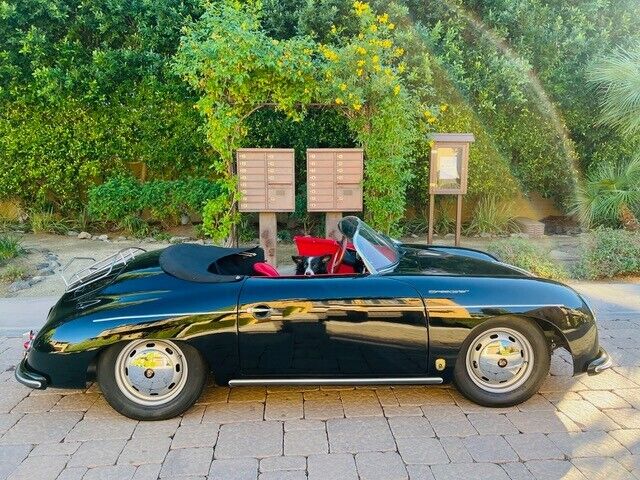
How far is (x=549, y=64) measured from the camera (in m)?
9.36

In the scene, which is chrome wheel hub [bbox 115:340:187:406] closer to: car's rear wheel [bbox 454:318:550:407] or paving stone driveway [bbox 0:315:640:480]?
paving stone driveway [bbox 0:315:640:480]

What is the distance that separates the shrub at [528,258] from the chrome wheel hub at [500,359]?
3196 mm

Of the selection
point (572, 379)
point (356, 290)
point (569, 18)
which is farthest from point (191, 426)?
point (569, 18)

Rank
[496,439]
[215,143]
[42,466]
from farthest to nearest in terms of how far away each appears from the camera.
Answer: [215,143] → [496,439] → [42,466]

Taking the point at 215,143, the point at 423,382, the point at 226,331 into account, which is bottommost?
the point at 423,382

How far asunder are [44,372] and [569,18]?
949 cm

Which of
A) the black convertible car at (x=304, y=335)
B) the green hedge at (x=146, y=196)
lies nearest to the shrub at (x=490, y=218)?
the green hedge at (x=146, y=196)

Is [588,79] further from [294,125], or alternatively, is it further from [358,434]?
[358,434]

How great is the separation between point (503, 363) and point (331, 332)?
1.13 meters

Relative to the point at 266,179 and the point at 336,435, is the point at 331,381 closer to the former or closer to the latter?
the point at 336,435

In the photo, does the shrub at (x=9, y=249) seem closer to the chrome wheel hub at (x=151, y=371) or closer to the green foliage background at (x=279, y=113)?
the green foliage background at (x=279, y=113)

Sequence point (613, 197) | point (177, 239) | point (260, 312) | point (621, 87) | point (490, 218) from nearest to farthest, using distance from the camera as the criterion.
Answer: point (260, 312), point (613, 197), point (621, 87), point (177, 239), point (490, 218)

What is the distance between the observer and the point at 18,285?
21.4 ft

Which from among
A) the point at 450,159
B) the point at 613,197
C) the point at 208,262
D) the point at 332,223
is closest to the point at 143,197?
the point at 332,223
